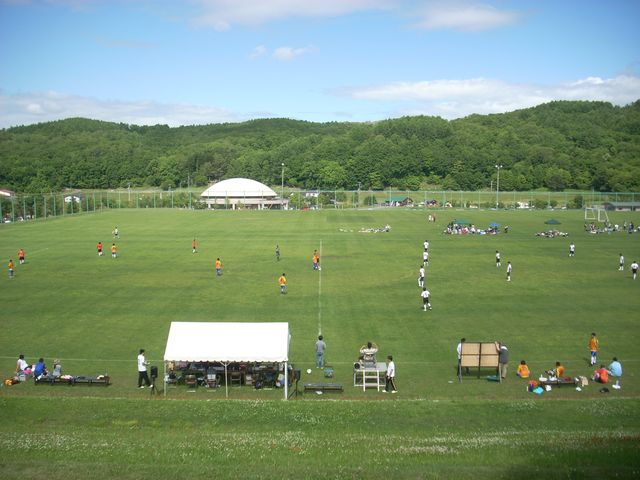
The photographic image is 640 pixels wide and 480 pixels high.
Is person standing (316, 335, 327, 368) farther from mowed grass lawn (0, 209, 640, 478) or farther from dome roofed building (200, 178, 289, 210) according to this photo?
dome roofed building (200, 178, 289, 210)

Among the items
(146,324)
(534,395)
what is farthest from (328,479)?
(146,324)

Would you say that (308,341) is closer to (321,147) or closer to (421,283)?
(421,283)

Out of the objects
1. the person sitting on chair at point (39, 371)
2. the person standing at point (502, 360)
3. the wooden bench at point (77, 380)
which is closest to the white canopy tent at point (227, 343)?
the wooden bench at point (77, 380)

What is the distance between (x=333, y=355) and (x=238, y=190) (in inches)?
4347

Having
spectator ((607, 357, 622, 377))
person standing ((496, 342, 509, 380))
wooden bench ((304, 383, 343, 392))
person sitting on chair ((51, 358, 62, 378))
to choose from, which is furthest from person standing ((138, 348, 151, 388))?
spectator ((607, 357, 622, 377))

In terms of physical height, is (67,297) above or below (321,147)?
below

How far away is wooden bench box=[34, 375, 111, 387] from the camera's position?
21625 mm

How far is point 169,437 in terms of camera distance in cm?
1627

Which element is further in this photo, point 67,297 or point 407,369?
point 67,297

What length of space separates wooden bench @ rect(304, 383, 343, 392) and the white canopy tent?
0.75 metres

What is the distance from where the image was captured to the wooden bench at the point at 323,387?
69.4 feet

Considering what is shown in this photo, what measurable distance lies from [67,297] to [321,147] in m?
151

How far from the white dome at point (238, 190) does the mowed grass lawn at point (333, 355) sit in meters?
74.5

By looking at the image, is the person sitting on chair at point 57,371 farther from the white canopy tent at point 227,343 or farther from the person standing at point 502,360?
the person standing at point 502,360
